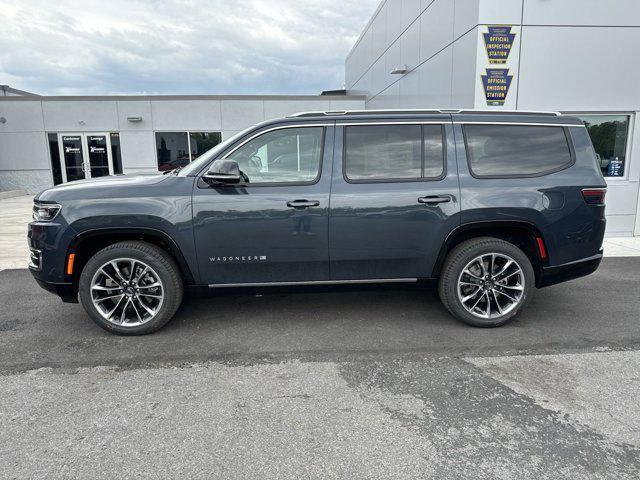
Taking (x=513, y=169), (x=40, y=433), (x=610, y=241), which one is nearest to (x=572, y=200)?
(x=513, y=169)

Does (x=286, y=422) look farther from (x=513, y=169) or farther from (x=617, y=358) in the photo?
(x=513, y=169)

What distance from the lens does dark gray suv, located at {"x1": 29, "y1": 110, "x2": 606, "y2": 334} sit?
12.7 ft

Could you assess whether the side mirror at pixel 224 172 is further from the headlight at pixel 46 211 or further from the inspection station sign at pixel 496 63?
the inspection station sign at pixel 496 63

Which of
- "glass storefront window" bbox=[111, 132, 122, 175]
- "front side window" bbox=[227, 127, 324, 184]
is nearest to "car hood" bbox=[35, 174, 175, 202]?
"front side window" bbox=[227, 127, 324, 184]

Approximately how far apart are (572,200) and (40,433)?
181 inches

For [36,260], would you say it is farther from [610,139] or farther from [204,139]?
[204,139]

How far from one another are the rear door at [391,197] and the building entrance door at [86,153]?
1608 cm

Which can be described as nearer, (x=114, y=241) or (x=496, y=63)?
(x=114, y=241)

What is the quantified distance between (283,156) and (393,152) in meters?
1.04

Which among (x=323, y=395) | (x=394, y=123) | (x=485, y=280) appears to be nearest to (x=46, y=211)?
(x=323, y=395)

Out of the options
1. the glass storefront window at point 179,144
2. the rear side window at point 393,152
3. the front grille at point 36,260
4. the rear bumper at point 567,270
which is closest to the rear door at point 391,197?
the rear side window at point 393,152

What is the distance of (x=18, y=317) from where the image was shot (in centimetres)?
461

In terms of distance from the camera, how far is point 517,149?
4.18 metres

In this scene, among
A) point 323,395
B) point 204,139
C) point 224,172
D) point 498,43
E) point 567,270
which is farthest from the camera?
point 204,139
